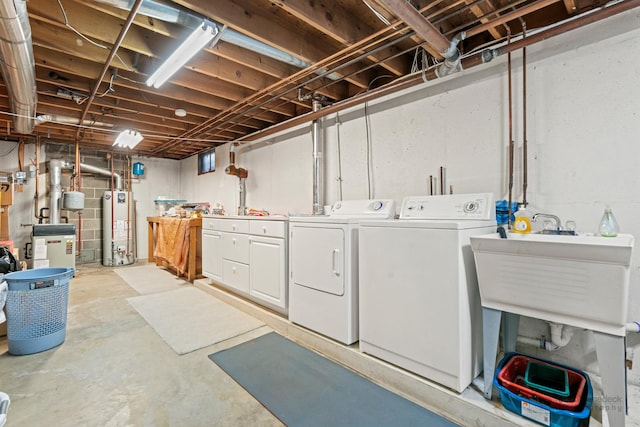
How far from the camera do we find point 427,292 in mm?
1786

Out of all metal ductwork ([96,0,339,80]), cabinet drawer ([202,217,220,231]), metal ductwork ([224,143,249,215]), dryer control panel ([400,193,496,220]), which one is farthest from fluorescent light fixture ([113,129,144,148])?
dryer control panel ([400,193,496,220])

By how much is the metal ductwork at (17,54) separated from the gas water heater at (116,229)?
3.18 metres

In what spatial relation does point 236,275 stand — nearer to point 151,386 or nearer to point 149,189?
point 151,386

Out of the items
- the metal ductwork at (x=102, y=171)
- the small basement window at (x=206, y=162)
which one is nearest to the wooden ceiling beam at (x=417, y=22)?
the small basement window at (x=206, y=162)

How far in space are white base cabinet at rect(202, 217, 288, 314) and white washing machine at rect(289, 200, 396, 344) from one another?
0.21 meters

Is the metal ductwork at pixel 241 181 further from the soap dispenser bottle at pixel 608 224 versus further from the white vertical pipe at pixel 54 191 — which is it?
the soap dispenser bottle at pixel 608 224

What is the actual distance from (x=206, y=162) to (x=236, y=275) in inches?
140

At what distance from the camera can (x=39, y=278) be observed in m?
2.36

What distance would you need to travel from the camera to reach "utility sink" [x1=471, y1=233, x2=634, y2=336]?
1.30 meters

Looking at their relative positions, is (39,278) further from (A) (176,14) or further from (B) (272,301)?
(A) (176,14)

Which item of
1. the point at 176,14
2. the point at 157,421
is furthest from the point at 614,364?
the point at 176,14

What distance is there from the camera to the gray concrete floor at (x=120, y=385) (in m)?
1.65

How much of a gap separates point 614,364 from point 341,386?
1.43 meters

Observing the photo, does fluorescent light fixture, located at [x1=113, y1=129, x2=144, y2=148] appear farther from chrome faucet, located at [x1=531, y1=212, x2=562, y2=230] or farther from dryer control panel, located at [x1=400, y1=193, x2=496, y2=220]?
chrome faucet, located at [x1=531, y1=212, x2=562, y2=230]
